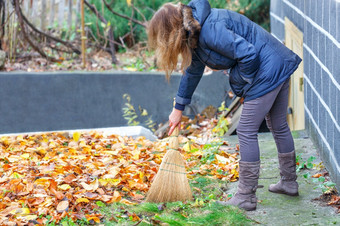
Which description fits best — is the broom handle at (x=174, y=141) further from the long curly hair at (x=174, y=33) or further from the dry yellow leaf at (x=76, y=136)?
the dry yellow leaf at (x=76, y=136)

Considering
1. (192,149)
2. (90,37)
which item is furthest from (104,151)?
(90,37)

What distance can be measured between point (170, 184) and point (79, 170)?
31.4 inches

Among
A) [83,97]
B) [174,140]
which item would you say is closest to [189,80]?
[174,140]

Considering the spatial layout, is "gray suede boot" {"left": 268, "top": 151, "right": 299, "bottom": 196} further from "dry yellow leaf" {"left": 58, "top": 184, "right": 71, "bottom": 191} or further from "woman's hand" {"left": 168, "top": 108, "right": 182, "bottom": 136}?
"dry yellow leaf" {"left": 58, "top": 184, "right": 71, "bottom": 191}

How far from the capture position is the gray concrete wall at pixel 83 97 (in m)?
7.66

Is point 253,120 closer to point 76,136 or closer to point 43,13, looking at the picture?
point 76,136

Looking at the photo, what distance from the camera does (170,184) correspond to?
3.52 metres

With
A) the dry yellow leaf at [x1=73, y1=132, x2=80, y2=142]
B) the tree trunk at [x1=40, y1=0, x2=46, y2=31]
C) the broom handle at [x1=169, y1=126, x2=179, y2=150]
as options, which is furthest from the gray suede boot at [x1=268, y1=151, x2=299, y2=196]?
the tree trunk at [x1=40, y1=0, x2=46, y2=31]

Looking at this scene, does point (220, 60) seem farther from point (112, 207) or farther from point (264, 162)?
point (264, 162)

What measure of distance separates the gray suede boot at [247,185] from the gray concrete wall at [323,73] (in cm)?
57

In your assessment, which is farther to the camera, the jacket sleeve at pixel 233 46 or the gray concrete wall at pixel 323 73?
the gray concrete wall at pixel 323 73

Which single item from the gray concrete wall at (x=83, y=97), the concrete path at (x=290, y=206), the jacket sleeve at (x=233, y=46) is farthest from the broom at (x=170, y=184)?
the gray concrete wall at (x=83, y=97)

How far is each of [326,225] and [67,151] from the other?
2582 mm

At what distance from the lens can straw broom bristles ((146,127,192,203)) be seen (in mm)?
3506
